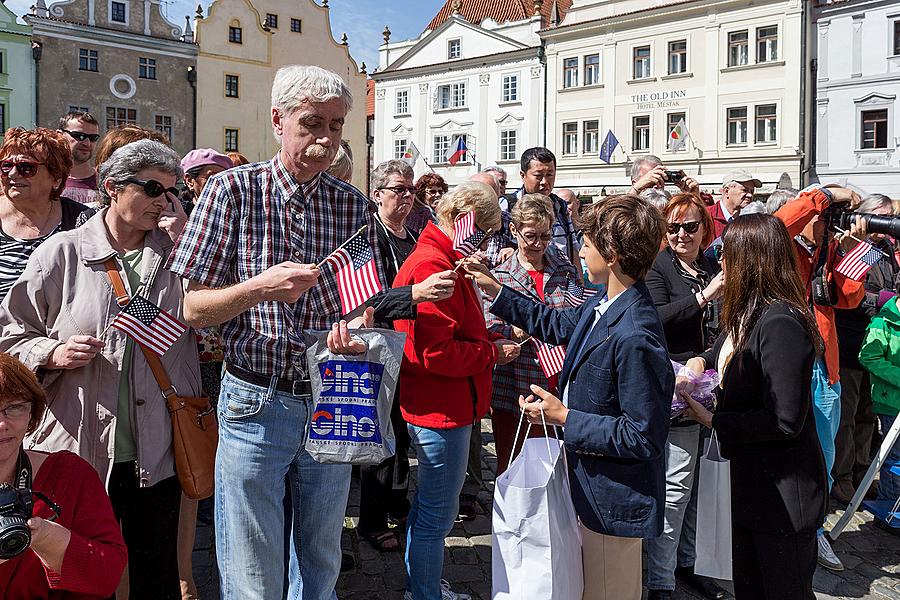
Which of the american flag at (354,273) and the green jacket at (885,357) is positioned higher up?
the american flag at (354,273)

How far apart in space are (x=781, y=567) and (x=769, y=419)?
0.58 metres

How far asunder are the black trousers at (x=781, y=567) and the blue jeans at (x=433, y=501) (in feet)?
4.33

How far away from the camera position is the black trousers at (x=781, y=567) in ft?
9.39

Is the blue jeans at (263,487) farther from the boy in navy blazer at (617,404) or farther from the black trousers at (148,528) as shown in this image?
the boy in navy blazer at (617,404)

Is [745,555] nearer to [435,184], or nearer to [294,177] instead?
[294,177]

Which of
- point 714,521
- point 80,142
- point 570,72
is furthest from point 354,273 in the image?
point 570,72

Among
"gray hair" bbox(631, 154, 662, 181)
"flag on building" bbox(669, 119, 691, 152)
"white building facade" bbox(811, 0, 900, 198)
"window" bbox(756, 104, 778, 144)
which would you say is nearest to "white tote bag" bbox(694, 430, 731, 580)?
"gray hair" bbox(631, 154, 662, 181)

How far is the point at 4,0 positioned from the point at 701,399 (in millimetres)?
36821

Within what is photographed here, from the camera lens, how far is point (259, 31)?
37.9m

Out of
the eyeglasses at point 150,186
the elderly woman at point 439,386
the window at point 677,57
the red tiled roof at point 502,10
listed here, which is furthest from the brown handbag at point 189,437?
the red tiled roof at point 502,10

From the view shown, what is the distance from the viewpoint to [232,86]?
36.9 meters

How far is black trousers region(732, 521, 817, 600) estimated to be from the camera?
286 cm

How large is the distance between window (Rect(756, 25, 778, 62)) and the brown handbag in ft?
100

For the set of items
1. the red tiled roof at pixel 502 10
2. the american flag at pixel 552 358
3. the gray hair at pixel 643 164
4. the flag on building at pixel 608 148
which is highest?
the red tiled roof at pixel 502 10
